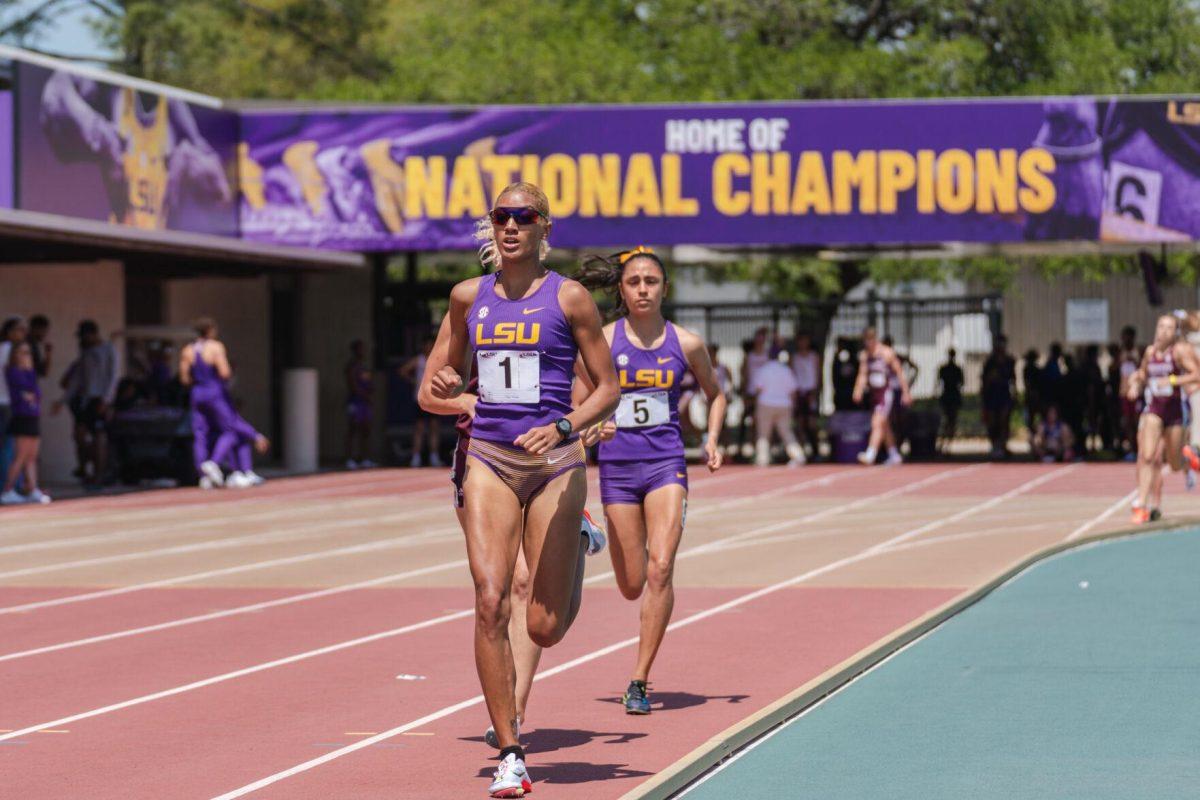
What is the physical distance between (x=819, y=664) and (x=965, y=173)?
20.1m

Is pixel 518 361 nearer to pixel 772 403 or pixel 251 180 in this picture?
pixel 772 403

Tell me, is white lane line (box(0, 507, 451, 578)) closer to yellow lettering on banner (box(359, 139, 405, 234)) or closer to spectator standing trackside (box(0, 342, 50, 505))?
spectator standing trackside (box(0, 342, 50, 505))

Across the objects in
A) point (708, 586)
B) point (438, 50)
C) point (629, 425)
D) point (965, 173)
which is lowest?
point (708, 586)

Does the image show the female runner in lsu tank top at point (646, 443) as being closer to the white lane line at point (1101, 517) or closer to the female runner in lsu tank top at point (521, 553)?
the female runner in lsu tank top at point (521, 553)

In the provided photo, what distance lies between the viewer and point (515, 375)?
7191 mm

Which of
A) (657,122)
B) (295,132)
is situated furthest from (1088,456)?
(295,132)

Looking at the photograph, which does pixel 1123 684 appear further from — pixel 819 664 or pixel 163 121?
pixel 163 121

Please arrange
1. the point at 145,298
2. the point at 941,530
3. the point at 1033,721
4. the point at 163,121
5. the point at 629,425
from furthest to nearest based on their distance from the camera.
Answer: the point at 145,298 → the point at 163,121 → the point at 941,530 → the point at 629,425 → the point at 1033,721

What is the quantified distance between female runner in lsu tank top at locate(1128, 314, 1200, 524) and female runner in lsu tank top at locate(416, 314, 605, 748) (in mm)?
10329

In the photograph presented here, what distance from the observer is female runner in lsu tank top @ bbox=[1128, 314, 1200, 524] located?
1753cm

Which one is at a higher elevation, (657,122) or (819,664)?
(657,122)

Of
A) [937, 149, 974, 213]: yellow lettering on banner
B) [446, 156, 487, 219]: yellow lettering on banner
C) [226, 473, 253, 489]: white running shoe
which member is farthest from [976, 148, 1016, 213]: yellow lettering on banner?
[226, 473, 253, 489]: white running shoe

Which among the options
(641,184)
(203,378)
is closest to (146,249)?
(203,378)

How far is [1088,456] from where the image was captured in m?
32.2
